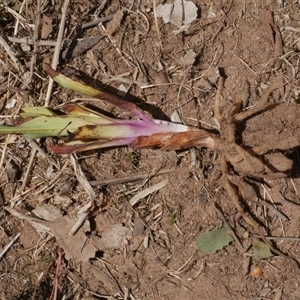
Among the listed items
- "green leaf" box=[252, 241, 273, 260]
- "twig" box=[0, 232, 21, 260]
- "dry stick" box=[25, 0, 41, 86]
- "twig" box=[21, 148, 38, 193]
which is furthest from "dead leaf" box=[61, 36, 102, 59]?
"green leaf" box=[252, 241, 273, 260]

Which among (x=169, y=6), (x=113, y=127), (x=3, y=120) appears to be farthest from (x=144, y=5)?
(x=3, y=120)

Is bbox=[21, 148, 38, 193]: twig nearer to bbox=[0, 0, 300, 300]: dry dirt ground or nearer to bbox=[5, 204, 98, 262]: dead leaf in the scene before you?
bbox=[0, 0, 300, 300]: dry dirt ground

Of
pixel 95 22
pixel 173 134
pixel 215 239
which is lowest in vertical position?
pixel 215 239

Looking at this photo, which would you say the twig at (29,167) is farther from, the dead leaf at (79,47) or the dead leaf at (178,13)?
the dead leaf at (178,13)

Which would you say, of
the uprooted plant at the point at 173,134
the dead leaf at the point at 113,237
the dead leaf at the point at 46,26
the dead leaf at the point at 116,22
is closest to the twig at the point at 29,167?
the uprooted plant at the point at 173,134

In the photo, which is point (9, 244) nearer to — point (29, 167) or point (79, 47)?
point (29, 167)

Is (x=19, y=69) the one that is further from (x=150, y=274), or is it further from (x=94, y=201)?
(x=150, y=274)

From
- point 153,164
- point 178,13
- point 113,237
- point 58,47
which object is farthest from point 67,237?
point 178,13
